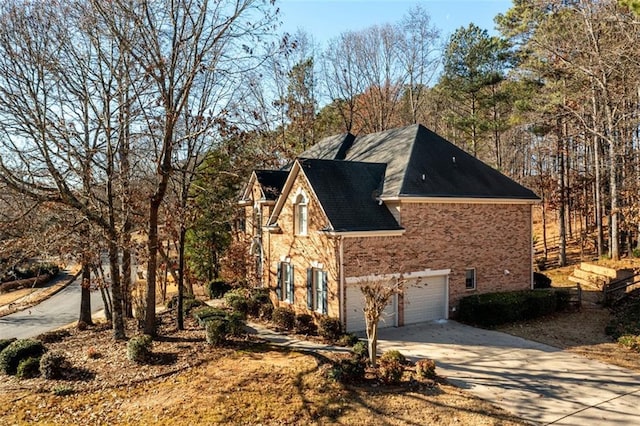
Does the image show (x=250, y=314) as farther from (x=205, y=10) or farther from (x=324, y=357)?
(x=205, y=10)

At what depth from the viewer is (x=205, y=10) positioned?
43.9 feet

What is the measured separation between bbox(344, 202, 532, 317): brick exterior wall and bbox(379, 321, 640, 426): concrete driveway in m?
2.71

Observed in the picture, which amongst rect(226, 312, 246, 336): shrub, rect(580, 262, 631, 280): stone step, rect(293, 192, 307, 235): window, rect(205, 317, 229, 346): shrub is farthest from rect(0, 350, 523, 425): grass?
rect(580, 262, 631, 280): stone step

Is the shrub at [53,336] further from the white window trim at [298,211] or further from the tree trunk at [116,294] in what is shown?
the white window trim at [298,211]

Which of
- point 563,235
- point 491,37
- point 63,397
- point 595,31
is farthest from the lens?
point 491,37

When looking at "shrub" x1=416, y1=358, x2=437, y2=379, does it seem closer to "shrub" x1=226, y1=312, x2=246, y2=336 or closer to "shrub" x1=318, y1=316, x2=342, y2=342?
"shrub" x1=318, y1=316, x2=342, y2=342

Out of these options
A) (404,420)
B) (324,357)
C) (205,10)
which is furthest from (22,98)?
(404,420)

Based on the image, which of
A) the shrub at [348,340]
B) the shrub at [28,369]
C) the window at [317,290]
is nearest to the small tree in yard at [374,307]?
the shrub at [348,340]

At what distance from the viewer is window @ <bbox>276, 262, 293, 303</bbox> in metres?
19.3

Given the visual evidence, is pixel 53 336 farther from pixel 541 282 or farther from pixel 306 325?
pixel 541 282

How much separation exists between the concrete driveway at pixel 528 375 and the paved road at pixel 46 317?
22.4 meters

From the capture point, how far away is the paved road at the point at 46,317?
84.7 ft

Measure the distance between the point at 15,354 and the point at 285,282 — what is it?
10469 millimetres

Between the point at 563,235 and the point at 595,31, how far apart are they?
514 inches
